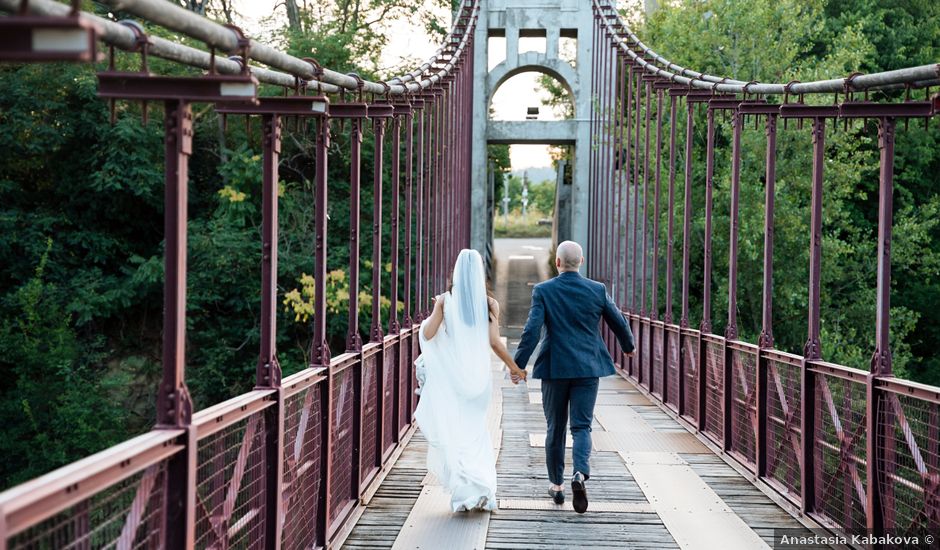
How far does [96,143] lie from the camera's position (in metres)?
20.6

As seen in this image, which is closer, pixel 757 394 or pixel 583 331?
pixel 583 331

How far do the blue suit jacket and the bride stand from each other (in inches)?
7.1

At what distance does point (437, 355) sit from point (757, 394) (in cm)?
212

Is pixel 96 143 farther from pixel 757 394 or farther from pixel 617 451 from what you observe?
pixel 757 394

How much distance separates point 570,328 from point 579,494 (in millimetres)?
856

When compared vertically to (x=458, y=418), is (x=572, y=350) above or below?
above

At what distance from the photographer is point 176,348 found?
292cm

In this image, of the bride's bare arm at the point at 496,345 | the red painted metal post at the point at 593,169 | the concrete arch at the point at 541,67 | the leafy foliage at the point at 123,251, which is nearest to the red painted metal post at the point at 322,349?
the bride's bare arm at the point at 496,345

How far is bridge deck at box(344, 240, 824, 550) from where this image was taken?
506 centimetres

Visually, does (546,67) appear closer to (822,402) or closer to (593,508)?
(593,508)

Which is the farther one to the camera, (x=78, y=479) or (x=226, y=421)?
(x=226, y=421)

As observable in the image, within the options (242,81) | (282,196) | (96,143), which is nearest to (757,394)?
(242,81)

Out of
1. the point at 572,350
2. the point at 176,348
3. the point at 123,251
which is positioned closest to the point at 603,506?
the point at 572,350

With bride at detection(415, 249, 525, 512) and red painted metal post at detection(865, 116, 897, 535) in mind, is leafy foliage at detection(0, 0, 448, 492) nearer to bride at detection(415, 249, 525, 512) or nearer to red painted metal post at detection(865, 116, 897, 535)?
bride at detection(415, 249, 525, 512)
